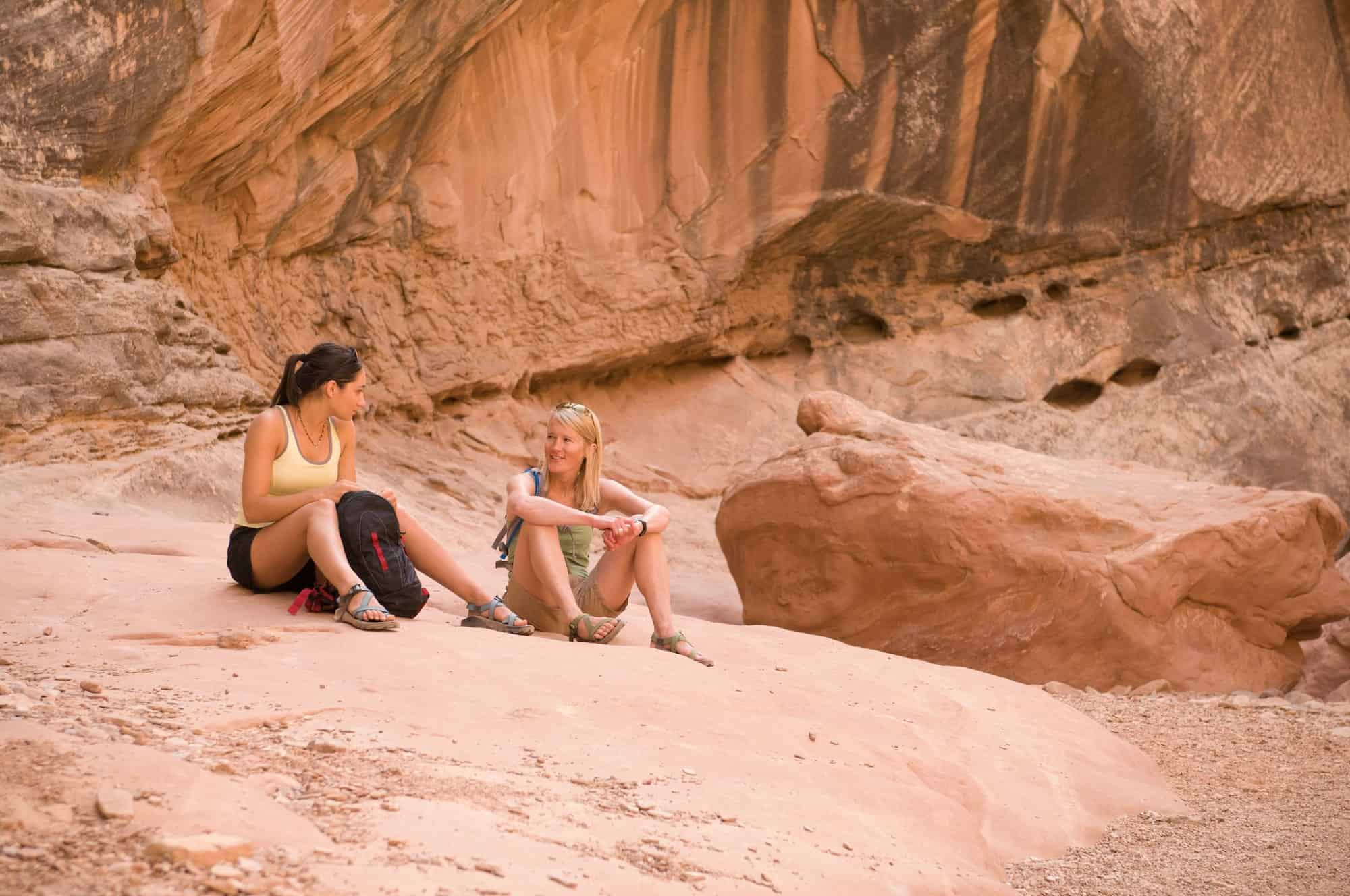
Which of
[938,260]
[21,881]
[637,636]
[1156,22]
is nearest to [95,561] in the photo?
[637,636]

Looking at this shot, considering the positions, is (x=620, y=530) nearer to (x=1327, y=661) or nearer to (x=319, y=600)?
(x=319, y=600)

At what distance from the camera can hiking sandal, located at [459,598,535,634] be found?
4.15 metres

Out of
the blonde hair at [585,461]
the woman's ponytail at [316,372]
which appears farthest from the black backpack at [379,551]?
the blonde hair at [585,461]

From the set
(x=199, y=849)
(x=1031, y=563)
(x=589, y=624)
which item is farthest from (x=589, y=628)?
(x=1031, y=563)

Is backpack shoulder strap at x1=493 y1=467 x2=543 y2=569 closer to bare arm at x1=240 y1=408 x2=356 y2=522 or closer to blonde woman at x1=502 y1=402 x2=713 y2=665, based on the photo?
blonde woman at x1=502 y1=402 x2=713 y2=665

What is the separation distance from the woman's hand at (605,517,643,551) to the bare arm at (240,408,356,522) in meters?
0.80

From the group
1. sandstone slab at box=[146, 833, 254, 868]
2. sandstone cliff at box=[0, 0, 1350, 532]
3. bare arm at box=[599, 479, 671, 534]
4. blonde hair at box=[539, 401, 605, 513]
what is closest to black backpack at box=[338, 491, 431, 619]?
blonde hair at box=[539, 401, 605, 513]

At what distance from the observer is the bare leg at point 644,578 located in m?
4.23

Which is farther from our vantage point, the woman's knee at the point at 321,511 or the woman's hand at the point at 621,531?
the woman's hand at the point at 621,531

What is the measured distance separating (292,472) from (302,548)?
0.28 meters

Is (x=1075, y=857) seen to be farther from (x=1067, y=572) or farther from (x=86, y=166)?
(x=86, y=166)

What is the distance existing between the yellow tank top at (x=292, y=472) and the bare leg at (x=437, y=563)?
0.26 meters

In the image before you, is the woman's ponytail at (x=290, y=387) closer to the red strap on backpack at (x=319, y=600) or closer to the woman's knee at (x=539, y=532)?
the red strap on backpack at (x=319, y=600)

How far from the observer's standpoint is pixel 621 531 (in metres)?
4.18
